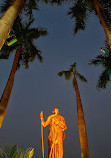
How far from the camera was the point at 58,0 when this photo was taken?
11.3 metres

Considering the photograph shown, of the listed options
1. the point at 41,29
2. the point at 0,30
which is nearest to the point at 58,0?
the point at 41,29

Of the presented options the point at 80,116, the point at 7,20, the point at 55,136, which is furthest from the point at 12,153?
the point at 80,116

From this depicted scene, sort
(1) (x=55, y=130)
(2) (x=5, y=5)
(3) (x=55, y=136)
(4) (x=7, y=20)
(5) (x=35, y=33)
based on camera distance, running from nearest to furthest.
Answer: (4) (x=7, y=20), (3) (x=55, y=136), (1) (x=55, y=130), (2) (x=5, y=5), (5) (x=35, y=33)

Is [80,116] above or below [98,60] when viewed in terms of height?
below

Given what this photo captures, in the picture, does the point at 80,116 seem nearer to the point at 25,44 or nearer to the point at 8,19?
the point at 25,44

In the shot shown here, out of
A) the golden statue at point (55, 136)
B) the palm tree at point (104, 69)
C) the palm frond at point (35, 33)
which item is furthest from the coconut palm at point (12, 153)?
the palm frond at point (35, 33)

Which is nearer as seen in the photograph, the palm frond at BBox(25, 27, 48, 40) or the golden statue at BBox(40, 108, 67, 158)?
the golden statue at BBox(40, 108, 67, 158)

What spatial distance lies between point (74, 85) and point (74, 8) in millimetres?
7248

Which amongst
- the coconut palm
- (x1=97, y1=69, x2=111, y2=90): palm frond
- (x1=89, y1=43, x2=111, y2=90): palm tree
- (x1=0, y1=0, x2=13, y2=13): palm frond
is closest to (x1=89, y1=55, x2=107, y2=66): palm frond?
(x1=89, y1=43, x2=111, y2=90): palm tree

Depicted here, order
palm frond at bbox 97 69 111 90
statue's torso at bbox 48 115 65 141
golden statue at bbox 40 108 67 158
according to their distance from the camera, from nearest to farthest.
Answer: golden statue at bbox 40 108 67 158 < statue's torso at bbox 48 115 65 141 < palm frond at bbox 97 69 111 90

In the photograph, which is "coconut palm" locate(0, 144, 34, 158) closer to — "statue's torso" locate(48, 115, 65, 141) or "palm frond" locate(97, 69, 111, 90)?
"statue's torso" locate(48, 115, 65, 141)

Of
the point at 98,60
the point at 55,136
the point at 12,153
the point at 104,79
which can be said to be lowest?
the point at 12,153

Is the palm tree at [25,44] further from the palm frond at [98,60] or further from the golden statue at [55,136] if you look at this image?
the golden statue at [55,136]

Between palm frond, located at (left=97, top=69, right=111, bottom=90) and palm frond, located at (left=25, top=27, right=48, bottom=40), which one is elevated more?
palm frond, located at (left=25, top=27, right=48, bottom=40)
